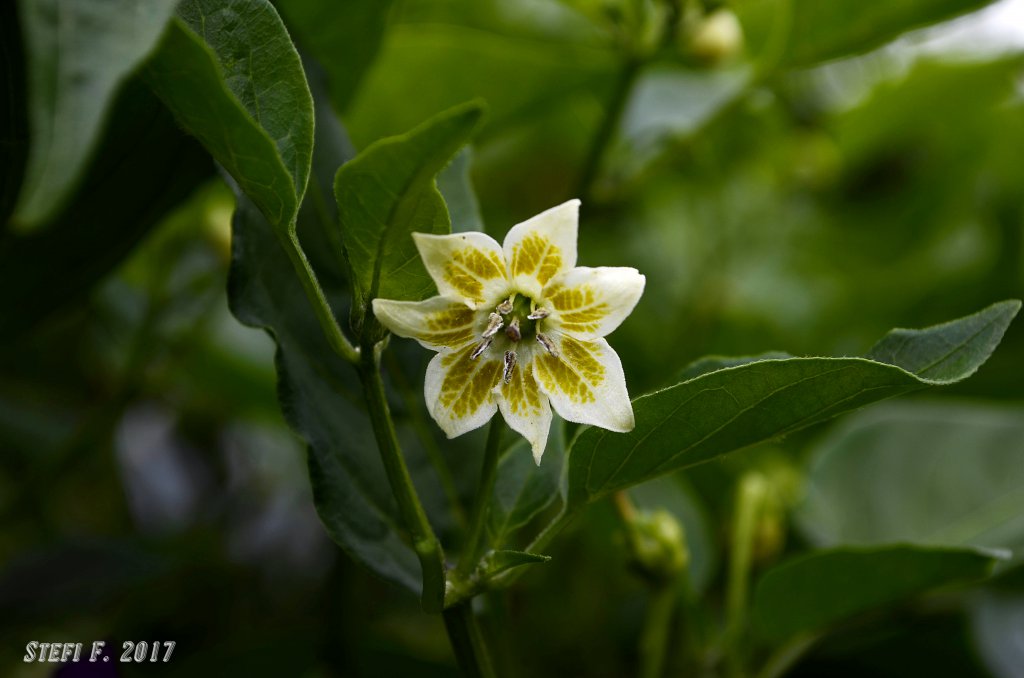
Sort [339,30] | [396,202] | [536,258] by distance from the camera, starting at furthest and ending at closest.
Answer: [339,30], [536,258], [396,202]

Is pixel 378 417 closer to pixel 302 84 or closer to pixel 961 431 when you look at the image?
pixel 302 84

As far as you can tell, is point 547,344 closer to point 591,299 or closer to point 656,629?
point 591,299

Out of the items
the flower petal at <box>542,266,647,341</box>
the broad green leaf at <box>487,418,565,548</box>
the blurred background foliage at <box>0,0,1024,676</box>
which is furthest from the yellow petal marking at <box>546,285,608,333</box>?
the blurred background foliage at <box>0,0,1024,676</box>

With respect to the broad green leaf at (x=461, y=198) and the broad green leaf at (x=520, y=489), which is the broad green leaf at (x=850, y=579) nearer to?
the broad green leaf at (x=520, y=489)

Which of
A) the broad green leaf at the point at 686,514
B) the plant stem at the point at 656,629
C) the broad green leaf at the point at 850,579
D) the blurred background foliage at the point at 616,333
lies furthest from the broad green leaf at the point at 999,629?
the plant stem at the point at 656,629

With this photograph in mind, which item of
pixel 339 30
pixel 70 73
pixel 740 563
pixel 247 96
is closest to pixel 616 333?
pixel 740 563

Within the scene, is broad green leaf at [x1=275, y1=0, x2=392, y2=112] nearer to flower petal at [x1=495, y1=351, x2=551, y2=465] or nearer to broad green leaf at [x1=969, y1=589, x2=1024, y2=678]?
flower petal at [x1=495, y1=351, x2=551, y2=465]
